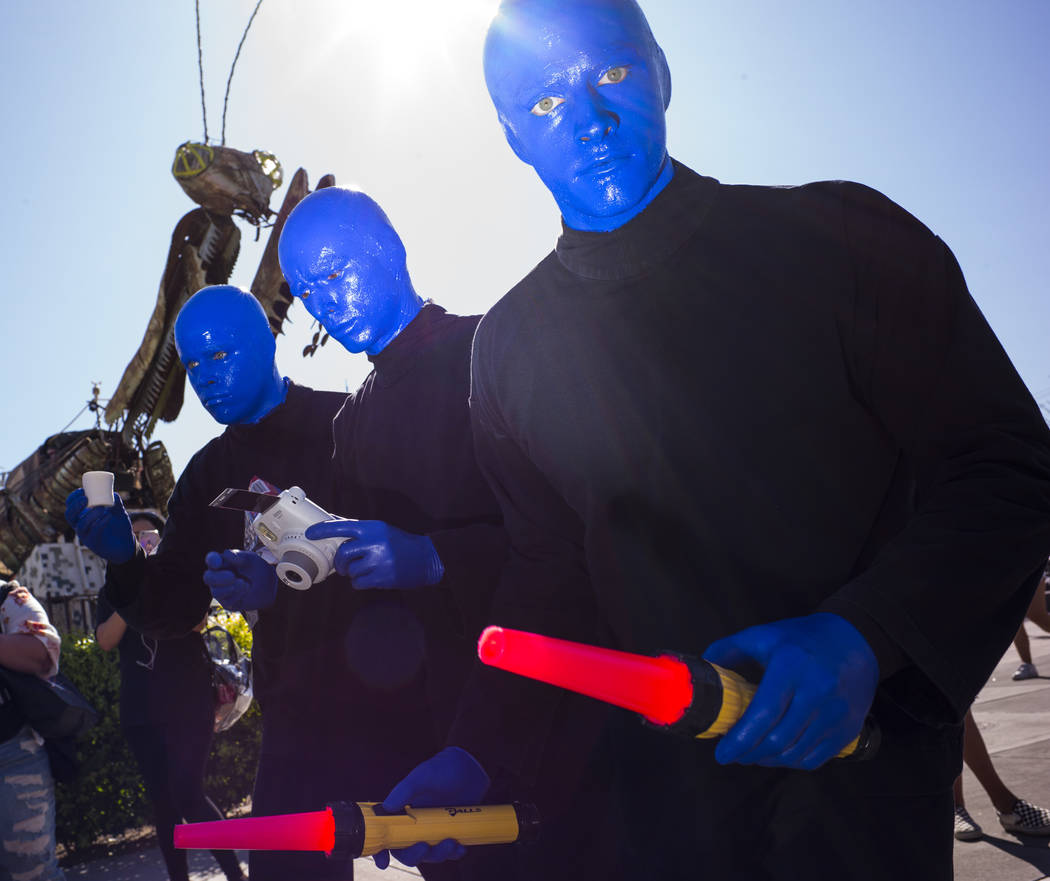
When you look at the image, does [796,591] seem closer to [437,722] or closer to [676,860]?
[676,860]

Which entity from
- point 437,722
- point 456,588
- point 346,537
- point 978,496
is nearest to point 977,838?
point 437,722

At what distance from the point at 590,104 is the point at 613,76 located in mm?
65

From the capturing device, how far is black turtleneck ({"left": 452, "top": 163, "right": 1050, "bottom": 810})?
93cm

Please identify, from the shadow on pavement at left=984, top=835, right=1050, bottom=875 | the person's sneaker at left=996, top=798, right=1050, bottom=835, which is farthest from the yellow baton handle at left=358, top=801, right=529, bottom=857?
the person's sneaker at left=996, top=798, right=1050, bottom=835

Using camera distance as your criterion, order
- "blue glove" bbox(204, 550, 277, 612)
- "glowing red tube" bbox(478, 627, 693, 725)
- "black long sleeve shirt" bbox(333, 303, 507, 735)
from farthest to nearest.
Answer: "blue glove" bbox(204, 550, 277, 612) → "black long sleeve shirt" bbox(333, 303, 507, 735) → "glowing red tube" bbox(478, 627, 693, 725)

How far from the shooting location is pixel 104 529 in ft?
9.90

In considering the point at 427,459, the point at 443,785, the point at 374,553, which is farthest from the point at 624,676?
the point at 427,459

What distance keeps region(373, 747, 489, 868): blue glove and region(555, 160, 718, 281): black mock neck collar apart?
29.3 inches

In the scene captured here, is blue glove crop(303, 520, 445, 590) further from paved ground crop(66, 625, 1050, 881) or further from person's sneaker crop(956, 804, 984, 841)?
person's sneaker crop(956, 804, 984, 841)

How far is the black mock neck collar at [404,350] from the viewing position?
2.55 meters

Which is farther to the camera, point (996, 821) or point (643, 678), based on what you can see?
point (996, 821)

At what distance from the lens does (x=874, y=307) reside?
1073 mm

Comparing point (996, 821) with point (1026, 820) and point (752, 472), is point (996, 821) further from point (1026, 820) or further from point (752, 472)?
point (752, 472)

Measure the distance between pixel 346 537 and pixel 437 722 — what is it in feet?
2.05
